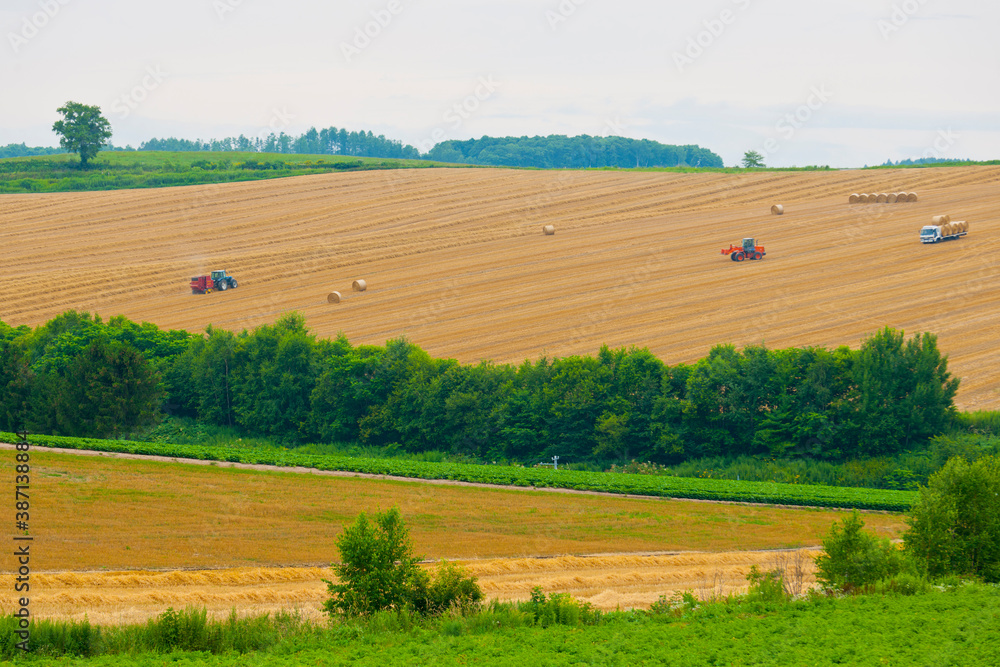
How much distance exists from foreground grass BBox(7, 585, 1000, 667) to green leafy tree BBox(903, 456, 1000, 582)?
162 centimetres

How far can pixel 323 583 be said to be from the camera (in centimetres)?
2180

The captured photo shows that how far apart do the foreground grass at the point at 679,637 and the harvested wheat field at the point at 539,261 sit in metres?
21.6

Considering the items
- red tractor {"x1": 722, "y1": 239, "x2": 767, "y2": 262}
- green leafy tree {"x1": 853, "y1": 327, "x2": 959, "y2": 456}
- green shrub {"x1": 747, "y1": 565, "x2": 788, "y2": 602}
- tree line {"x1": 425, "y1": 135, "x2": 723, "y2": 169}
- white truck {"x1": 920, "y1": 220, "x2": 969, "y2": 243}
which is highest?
tree line {"x1": 425, "y1": 135, "x2": 723, "y2": 169}

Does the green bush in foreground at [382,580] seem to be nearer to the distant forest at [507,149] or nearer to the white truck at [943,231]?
the white truck at [943,231]

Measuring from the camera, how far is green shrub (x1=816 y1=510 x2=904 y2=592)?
1867cm

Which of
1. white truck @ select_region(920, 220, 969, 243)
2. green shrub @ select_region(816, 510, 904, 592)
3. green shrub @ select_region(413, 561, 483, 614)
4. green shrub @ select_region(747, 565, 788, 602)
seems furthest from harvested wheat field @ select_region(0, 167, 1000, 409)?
green shrub @ select_region(413, 561, 483, 614)

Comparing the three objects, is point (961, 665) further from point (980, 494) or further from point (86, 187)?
point (86, 187)

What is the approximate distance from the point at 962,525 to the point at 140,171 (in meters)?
89.6

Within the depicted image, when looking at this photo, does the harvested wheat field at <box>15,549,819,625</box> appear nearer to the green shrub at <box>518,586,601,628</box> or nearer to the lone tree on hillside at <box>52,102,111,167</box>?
the green shrub at <box>518,586,601,628</box>

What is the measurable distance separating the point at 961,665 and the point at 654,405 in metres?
20.8

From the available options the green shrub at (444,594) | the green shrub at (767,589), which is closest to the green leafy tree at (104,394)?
the green shrub at (444,594)

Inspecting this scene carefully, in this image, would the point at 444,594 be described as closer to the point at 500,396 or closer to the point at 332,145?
the point at 500,396

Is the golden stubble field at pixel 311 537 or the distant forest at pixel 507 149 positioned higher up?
the distant forest at pixel 507 149

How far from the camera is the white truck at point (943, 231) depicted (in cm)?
5825
